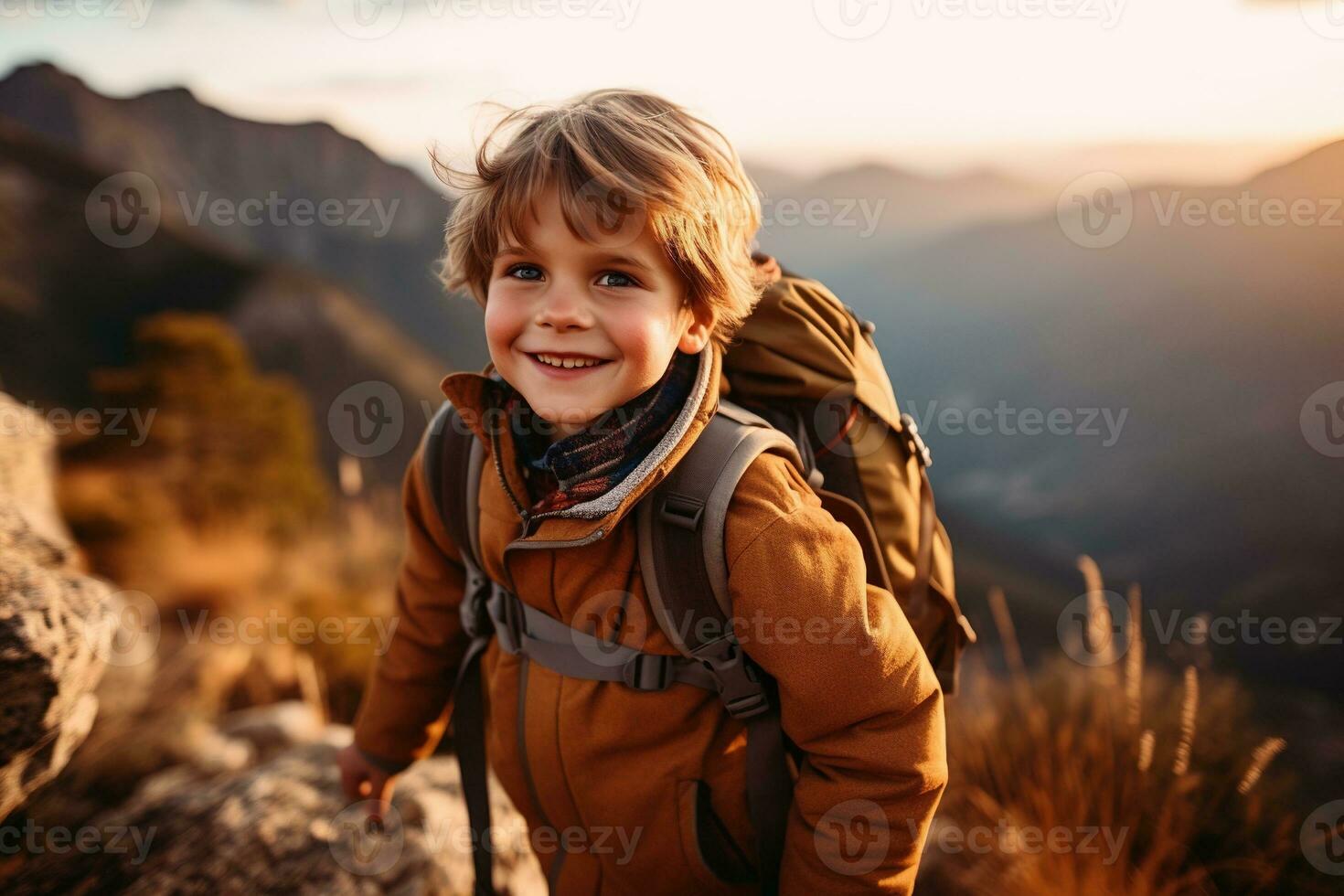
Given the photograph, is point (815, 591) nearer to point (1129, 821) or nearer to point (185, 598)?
point (1129, 821)

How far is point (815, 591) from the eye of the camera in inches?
51.1

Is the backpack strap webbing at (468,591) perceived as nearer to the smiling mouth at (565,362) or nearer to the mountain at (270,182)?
the smiling mouth at (565,362)

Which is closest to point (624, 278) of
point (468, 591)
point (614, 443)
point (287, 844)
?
point (614, 443)

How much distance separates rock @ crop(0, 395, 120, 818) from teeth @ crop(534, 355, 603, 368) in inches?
51.2

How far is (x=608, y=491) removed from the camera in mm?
1416

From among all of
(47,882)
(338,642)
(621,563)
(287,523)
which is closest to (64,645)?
(47,882)

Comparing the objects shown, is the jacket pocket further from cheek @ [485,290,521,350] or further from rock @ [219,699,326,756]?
rock @ [219,699,326,756]

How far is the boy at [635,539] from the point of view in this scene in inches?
52.2

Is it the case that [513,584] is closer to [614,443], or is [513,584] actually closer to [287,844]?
[614,443]

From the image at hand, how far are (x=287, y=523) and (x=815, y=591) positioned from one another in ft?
18.5

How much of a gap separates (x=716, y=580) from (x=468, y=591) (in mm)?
692

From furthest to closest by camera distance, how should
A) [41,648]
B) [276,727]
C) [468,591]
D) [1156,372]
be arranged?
1. [1156,372]
2. [276,727]
3. [468,591]
4. [41,648]

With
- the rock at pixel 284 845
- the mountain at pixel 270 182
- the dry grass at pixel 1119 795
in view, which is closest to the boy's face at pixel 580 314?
the dry grass at pixel 1119 795

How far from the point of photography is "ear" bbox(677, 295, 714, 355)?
4.85 feet
